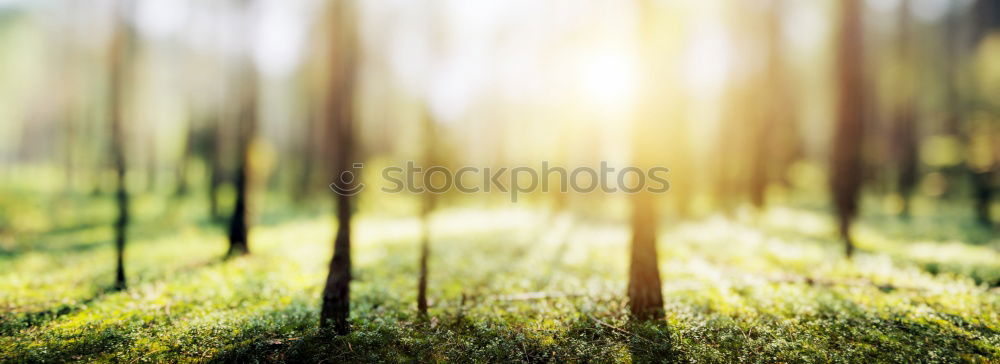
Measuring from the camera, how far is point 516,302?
304 inches

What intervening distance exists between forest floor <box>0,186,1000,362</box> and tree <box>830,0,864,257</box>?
84.3 inches

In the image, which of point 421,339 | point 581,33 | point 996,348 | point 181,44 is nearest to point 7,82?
point 181,44

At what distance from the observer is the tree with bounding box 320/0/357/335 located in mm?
6867

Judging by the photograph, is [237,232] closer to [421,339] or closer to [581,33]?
[421,339]

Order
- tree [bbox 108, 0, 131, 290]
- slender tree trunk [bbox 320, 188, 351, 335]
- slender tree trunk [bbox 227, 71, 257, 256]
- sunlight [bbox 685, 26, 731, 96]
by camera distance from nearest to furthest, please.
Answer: slender tree trunk [bbox 320, 188, 351, 335], tree [bbox 108, 0, 131, 290], slender tree trunk [bbox 227, 71, 257, 256], sunlight [bbox 685, 26, 731, 96]

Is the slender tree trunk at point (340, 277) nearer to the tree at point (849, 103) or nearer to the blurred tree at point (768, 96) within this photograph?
the tree at point (849, 103)

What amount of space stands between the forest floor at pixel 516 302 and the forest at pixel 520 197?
0.20 ft

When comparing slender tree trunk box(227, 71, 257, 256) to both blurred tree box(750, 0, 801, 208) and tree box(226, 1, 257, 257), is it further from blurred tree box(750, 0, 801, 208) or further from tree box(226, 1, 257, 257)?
blurred tree box(750, 0, 801, 208)

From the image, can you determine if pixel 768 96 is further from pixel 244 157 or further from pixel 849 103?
pixel 244 157

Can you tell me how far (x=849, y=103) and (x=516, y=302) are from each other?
44.6ft

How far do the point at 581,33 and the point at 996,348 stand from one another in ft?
64.9

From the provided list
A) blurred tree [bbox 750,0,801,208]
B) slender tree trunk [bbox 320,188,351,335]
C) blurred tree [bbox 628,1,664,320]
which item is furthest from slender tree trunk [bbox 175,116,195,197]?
blurred tree [bbox 750,0,801,208]

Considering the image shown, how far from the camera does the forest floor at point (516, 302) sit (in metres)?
5.77

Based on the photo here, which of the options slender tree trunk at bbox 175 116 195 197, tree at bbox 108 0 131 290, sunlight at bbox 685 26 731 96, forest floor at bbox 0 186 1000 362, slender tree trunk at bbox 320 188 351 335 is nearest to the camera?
forest floor at bbox 0 186 1000 362
